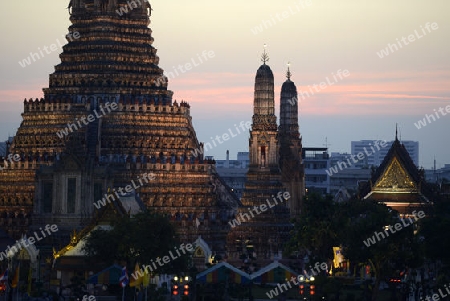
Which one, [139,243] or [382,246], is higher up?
[139,243]

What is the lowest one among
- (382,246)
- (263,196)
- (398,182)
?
(382,246)

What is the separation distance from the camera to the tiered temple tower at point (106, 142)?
404 ft

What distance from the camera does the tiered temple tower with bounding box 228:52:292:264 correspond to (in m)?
128

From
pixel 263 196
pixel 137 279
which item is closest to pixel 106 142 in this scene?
pixel 263 196

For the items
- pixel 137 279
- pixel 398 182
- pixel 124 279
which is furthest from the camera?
pixel 398 182

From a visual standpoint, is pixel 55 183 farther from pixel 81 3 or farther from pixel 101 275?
pixel 101 275

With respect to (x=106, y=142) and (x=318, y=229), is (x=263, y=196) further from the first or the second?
(x=318, y=229)

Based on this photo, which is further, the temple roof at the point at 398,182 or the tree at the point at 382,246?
the temple roof at the point at 398,182

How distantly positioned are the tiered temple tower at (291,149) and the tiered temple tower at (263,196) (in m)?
12.2

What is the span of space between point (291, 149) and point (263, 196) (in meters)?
22.1

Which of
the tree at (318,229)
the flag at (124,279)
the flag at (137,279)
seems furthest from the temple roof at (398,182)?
the flag at (124,279)

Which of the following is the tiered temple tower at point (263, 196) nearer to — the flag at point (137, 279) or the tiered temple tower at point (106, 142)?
the tiered temple tower at point (106, 142)

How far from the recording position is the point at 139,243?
101m

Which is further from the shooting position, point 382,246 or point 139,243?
point 139,243
